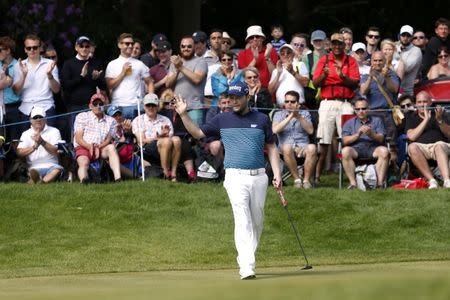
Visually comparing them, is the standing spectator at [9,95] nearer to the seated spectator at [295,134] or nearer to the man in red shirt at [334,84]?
the seated spectator at [295,134]

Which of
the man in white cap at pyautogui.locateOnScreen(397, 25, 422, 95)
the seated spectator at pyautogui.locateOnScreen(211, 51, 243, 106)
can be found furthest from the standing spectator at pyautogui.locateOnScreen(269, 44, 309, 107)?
the man in white cap at pyautogui.locateOnScreen(397, 25, 422, 95)

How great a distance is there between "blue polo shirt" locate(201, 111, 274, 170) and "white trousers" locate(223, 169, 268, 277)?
0.37 feet

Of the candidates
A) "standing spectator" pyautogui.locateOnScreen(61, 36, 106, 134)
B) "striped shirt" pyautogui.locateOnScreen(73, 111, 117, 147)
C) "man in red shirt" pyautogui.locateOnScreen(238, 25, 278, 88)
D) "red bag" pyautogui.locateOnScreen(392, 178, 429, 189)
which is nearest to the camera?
"striped shirt" pyautogui.locateOnScreen(73, 111, 117, 147)

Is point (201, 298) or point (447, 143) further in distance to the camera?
point (447, 143)

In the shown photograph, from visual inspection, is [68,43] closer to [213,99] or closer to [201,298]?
A: [213,99]

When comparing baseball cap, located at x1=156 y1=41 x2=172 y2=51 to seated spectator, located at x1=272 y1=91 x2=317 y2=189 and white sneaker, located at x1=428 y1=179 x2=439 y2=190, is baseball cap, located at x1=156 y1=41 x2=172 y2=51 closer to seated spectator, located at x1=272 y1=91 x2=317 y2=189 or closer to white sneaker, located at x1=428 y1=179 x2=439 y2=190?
seated spectator, located at x1=272 y1=91 x2=317 y2=189

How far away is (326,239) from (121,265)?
121 inches

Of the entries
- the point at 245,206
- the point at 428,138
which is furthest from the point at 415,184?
the point at 245,206

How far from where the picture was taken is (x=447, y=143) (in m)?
17.3

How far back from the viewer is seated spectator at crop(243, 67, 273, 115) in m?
17.3

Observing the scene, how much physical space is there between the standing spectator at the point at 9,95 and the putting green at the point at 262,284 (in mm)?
5734

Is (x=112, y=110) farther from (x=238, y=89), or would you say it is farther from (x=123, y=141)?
(x=238, y=89)

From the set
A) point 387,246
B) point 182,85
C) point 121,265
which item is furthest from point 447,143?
point 121,265

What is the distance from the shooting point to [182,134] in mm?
17484
